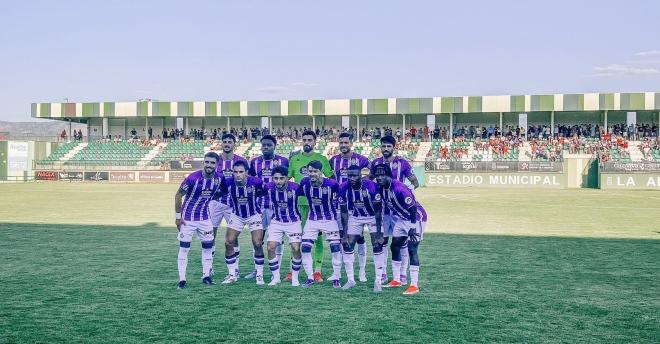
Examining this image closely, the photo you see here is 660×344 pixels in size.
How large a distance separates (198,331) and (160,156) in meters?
54.1

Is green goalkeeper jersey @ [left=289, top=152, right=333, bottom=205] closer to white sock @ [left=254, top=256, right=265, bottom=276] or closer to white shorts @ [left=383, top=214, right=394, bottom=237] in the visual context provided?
white shorts @ [left=383, top=214, right=394, bottom=237]

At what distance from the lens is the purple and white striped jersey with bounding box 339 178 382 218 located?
9.84m

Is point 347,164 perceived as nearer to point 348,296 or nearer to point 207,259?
point 348,296

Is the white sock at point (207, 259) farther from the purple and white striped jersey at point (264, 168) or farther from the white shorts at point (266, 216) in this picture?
the purple and white striped jersey at point (264, 168)

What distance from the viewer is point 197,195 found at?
9992mm

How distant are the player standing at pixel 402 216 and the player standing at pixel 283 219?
1.36 m

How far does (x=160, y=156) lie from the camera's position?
59.5 meters

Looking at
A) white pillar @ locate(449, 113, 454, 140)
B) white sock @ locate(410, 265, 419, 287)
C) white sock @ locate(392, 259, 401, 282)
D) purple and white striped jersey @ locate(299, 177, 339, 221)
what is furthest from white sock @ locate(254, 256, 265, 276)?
white pillar @ locate(449, 113, 454, 140)

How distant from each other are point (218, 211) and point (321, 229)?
1.76 m

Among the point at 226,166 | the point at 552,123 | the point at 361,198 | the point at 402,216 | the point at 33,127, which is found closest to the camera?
the point at 402,216

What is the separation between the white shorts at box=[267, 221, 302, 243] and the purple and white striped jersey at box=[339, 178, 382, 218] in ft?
2.69

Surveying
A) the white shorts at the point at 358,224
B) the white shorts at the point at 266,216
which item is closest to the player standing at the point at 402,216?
the white shorts at the point at 358,224

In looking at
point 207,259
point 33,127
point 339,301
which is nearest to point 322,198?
point 339,301

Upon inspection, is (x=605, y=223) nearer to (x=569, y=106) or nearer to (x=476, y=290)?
(x=476, y=290)
